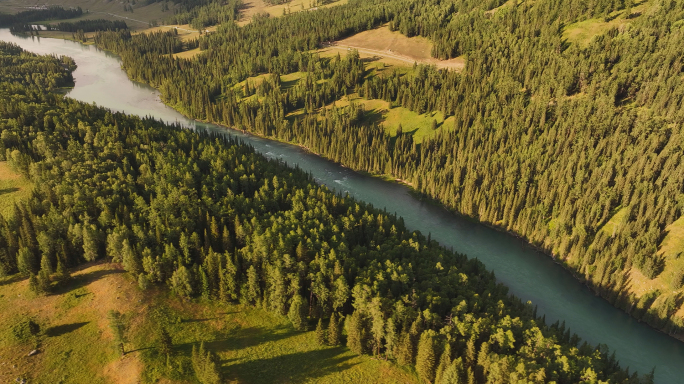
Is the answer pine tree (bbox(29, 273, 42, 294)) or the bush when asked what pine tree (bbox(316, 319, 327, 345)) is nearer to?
the bush

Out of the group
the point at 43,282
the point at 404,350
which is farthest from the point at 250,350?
the point at 43,282

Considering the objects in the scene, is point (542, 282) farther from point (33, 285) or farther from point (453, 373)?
point (33, 285)

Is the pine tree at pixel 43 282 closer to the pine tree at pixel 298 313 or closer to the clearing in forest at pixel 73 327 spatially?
the clearing in forest at pixel 73 327

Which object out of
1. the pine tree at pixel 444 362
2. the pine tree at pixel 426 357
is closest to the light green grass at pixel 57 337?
the pine tree at pixel 426 357

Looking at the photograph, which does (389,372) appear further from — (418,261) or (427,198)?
(427,198)

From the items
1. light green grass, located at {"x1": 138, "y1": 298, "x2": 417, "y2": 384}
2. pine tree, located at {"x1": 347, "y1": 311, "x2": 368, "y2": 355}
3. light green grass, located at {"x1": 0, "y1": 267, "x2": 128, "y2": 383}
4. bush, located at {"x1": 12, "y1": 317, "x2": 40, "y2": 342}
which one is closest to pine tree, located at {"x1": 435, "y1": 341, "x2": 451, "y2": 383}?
light green grass, located at {"x1": 138, "y1": 298, "x2": 417, "y2": 384}

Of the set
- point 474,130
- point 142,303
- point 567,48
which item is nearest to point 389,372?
point 142,303

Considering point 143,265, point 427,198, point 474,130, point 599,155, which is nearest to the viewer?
point 143,265
